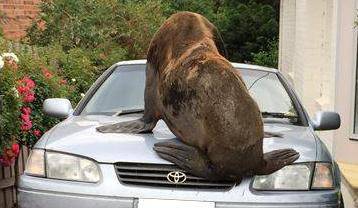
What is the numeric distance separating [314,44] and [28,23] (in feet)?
16.2

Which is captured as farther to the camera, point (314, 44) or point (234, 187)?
point (314, 44)

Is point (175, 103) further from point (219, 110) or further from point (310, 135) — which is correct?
point (310, 135)

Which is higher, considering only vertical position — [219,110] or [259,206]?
[219,110]

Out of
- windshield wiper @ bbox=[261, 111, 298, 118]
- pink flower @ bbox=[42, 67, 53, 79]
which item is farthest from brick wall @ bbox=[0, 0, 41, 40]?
windshield wiper @ bbox=[261, 111, 298, 118]

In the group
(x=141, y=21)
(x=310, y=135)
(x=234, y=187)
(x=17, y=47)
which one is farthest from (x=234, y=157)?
(x=141, y=21)

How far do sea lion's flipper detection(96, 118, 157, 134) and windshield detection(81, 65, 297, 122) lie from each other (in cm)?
67

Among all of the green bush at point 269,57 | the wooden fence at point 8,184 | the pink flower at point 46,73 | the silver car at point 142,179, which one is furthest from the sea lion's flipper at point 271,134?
the green bush at point 269,57

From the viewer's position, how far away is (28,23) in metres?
12.1

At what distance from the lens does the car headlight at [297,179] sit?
4484 mm

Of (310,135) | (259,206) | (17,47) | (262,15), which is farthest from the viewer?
(262,15)

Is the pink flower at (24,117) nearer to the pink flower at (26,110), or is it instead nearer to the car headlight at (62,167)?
the pink flower at (26,110)

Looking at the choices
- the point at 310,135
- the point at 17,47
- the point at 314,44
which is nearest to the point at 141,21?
the point at 314,44

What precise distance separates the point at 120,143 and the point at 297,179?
1167 mm

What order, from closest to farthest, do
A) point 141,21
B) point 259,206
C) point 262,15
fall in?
point 259,206 < point 141,21 < point 262,15
